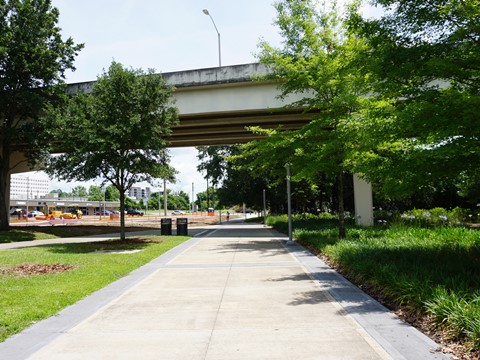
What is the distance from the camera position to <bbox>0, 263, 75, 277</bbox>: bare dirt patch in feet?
34.3

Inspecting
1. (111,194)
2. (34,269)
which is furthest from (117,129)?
(111,194)

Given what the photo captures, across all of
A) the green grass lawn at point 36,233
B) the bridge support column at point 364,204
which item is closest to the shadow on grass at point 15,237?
the green grass lawn at point 36,233

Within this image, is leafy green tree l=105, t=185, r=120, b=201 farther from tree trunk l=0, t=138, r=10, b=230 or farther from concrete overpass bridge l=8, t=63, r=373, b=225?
concrete overpass bridge l=8, t=63, r=373, b=225

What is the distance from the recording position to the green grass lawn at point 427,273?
17.0ft

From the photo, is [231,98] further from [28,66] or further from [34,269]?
[34,269]

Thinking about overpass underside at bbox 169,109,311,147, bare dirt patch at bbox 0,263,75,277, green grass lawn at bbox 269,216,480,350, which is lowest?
bare dirt patch at bbox 0,263,75,277

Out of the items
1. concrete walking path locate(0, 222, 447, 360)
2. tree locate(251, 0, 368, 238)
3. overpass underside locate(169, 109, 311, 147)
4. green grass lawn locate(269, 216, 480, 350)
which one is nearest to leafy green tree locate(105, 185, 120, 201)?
overpass underside locate(169, 109, 311, 147)

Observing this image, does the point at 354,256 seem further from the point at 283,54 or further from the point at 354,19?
the point at 283,54

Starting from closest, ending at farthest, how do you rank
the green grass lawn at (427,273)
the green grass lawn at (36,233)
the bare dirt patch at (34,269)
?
1. the green grass lawn at (427,273)
2. the bare dirt patch at (34,269)
3. the green grass lawn at (36,233)

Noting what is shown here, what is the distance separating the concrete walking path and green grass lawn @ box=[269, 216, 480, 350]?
0.40m

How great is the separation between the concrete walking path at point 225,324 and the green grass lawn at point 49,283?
28cm

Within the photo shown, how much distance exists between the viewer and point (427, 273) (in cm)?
721

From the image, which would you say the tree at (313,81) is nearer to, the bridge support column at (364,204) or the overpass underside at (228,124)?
the overpass underside at (228,124)

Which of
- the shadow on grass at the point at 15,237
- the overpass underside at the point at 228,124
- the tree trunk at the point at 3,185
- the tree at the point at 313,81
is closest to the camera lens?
the tree at the point at 313,81
